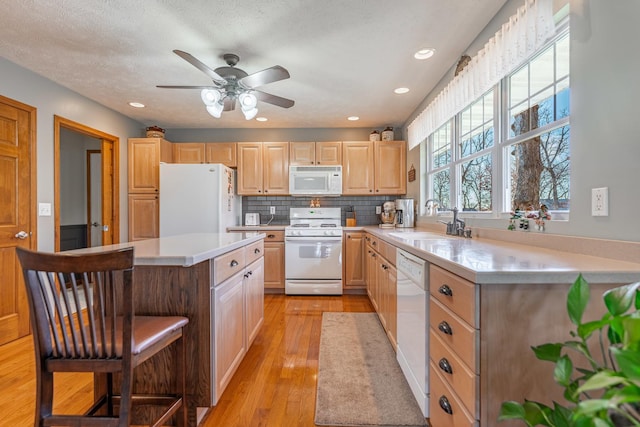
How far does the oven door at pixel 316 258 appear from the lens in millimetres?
3863

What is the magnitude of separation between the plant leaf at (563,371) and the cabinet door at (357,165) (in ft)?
12.1

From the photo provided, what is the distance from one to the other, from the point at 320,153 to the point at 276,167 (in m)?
0.65

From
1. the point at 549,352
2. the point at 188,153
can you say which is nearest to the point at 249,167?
the point at 188,153

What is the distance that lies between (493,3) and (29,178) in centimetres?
387

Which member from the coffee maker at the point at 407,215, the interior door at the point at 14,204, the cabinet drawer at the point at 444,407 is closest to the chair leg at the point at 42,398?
the cabinet drawer at the point at 444,407

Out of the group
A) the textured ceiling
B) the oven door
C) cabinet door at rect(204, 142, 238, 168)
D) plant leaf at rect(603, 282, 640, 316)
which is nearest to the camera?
plant leaf at rect(603, 282, 640, 316)

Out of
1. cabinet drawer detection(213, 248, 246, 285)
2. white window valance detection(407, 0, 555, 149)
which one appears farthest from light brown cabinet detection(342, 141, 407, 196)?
cabinet drawer detection(213, 248, 246, 285)

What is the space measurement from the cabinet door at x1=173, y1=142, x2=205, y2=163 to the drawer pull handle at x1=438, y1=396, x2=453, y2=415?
406 centimetres

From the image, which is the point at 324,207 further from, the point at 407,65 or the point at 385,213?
the point at 407,65

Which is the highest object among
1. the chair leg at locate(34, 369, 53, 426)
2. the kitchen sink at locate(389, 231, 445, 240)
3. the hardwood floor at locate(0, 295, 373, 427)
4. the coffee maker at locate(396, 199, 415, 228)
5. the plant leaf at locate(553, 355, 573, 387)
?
the coffee maker at locate(396, 199, 415, 228)

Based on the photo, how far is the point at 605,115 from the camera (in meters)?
1.22

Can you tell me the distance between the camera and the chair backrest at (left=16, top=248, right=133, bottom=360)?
100 cm

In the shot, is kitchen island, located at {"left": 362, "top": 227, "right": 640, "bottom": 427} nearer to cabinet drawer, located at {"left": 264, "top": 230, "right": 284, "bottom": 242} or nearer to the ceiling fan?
the ceiling fan

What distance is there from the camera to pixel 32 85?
8.95 feet
